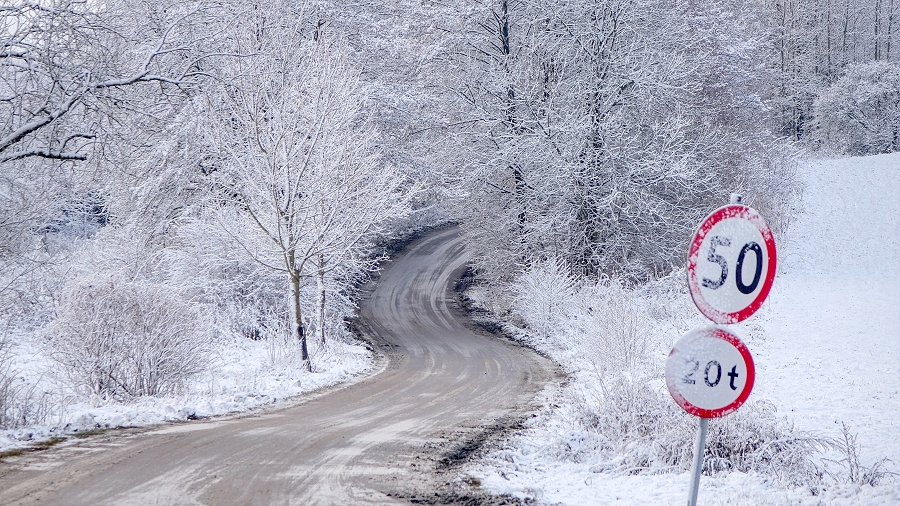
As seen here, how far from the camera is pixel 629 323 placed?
13.6m

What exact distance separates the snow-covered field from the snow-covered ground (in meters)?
4.28

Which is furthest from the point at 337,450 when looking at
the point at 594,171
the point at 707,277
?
the point at 594,171

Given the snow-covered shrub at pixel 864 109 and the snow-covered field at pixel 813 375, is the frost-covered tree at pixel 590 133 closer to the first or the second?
the snow-covered field at pixel 813 375

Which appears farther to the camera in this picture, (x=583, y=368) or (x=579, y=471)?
(x=583, y=368)

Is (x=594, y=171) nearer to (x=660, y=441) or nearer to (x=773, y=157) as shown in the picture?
(x=773, y=157)

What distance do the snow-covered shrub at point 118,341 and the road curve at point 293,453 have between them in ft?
7.71

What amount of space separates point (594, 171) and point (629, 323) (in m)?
9.64

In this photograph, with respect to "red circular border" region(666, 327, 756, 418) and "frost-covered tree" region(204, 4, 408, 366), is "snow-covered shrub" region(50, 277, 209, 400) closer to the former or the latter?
"frost-covered tree" region(204, 4, 408, 366)

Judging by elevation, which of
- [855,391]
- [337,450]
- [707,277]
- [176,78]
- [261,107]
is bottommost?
[855,391]

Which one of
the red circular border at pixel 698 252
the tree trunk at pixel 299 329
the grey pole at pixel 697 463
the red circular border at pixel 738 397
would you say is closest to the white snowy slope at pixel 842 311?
the grey pole at pixel 697 463

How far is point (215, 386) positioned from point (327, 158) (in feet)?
19.8

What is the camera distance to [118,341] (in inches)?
407

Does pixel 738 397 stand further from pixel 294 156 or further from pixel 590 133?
pixel 590 133

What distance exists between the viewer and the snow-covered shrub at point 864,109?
45406mm
